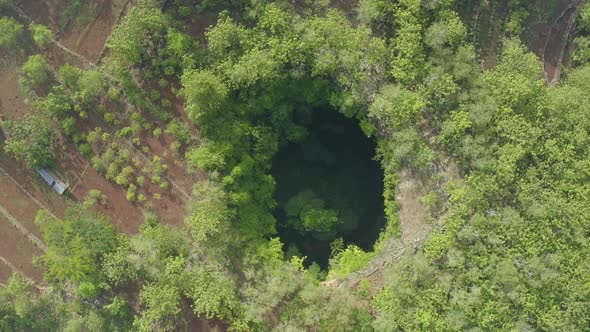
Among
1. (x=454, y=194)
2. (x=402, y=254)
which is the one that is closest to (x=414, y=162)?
(x=454, y=194)

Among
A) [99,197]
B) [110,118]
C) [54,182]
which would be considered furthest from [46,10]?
[99,197]

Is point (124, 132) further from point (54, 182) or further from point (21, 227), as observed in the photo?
point (21, 227)

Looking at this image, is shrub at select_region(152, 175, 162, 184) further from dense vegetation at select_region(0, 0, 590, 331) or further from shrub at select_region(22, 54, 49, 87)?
shrub at select_region(22, 54, 49, 87)

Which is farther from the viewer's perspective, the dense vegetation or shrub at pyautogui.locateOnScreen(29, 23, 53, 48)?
shrub at pyautogui.locateOnScreen(29, 23, 53, 48)

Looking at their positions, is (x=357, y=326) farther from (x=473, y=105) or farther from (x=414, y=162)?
(x=473, y=105)

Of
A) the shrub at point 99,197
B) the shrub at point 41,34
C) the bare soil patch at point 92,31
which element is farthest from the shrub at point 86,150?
the shrub at point 41,34

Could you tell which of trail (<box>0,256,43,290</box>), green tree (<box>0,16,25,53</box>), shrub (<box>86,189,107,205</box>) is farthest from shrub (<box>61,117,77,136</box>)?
trail (<box>0,256,43,290</box>)
